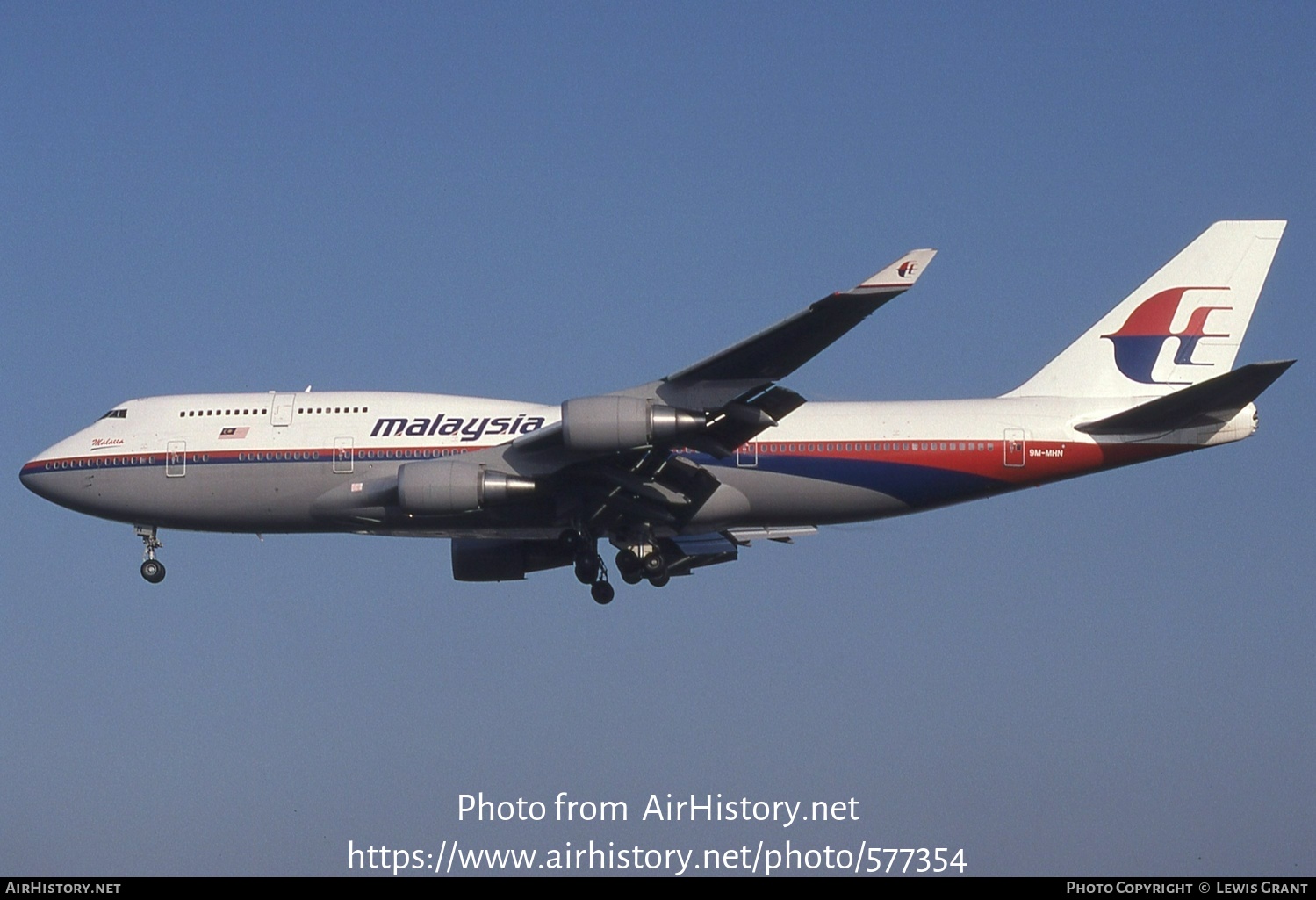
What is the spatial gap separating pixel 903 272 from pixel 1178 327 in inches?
419

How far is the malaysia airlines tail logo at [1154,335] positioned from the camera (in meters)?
35.9

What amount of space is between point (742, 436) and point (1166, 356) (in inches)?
396

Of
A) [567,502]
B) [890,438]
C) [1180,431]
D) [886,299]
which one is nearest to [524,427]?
[567,502]

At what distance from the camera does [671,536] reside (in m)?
36.0

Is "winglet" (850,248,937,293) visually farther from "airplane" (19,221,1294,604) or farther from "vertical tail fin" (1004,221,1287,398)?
"vertical tail fin" (1004,221,1287,398)

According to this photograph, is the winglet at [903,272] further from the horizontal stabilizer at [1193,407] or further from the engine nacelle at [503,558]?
the engine nacelle at [503,558]

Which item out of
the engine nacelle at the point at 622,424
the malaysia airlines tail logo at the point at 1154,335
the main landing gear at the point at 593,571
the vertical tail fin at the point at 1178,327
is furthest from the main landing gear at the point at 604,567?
the malaysia airlines tail logo at the point at 1154,335

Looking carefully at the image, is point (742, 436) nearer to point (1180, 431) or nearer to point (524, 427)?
point (524, 427)

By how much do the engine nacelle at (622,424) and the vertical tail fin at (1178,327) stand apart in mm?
8804

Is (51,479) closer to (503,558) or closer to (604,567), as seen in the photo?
(503,558)

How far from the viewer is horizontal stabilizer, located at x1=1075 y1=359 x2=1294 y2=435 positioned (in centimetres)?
3091

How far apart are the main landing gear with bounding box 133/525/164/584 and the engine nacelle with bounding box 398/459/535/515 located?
7.78 metres

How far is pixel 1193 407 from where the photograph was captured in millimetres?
32406

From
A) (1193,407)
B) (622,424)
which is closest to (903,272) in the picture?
(622,424)
